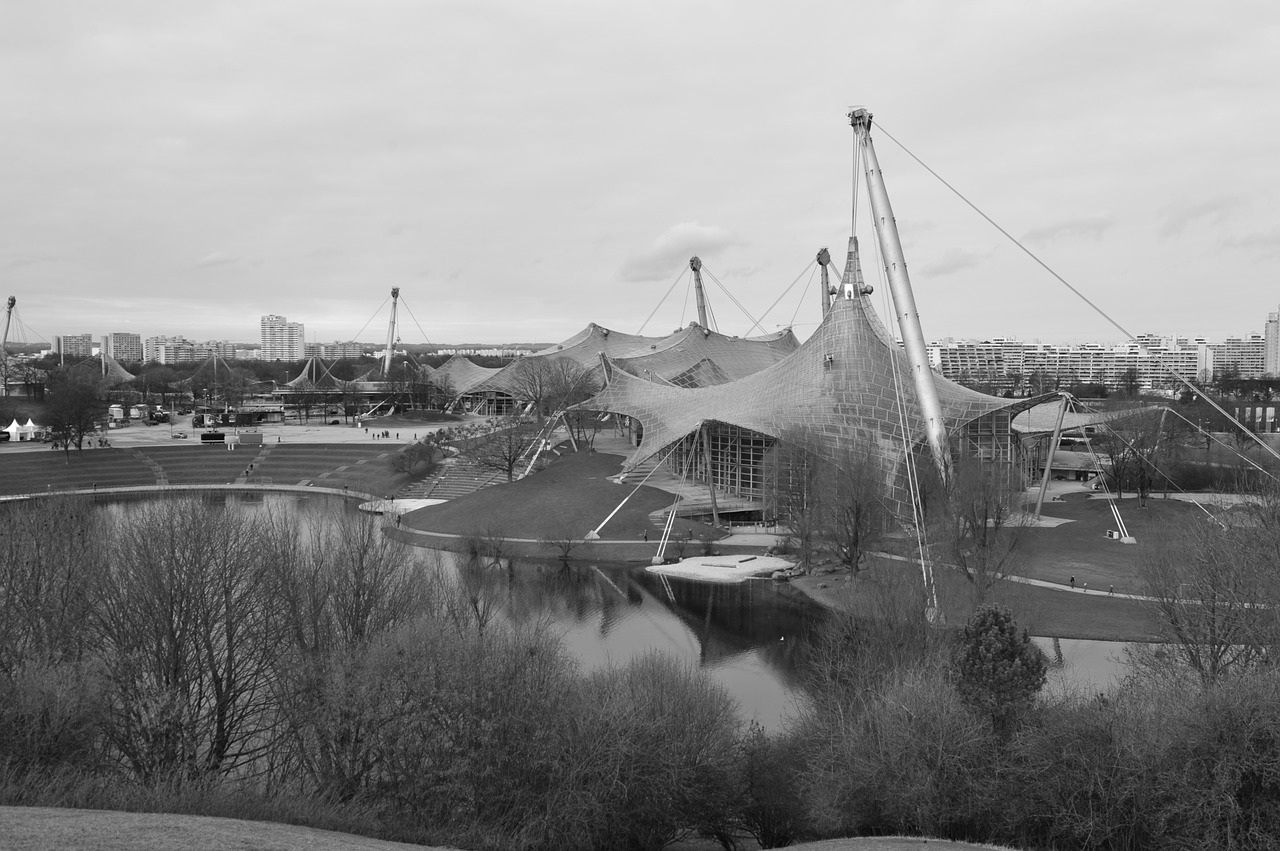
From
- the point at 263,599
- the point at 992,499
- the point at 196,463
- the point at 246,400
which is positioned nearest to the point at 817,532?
the point at 992,499

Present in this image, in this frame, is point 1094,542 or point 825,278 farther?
point 825,278

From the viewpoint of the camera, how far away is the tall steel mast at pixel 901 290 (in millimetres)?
33594

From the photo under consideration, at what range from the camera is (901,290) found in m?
34.0

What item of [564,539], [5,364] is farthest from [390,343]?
[564,539]

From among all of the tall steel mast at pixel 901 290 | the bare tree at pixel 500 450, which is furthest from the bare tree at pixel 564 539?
the tall steel mast at pixel 901 290

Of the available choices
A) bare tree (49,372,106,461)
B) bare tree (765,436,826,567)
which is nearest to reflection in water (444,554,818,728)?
bare tree (765,436,826,567)

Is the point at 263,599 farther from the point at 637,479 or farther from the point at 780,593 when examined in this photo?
the point at 637,479

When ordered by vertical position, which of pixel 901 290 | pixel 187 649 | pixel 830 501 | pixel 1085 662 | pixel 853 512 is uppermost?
pixel 901 290

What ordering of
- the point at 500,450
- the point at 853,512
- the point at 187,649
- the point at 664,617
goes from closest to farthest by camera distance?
the point at 187,649 < the point at 664,617 < the point at 853,512 < the point at 500,450

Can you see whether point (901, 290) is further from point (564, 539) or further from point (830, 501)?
point (564, 539)

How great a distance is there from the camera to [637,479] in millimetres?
50875

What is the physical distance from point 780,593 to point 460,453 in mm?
32232

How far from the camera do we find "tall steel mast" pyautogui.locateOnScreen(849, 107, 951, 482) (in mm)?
33594

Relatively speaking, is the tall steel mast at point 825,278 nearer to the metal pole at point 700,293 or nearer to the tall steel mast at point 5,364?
the metal pole at point 700,293
